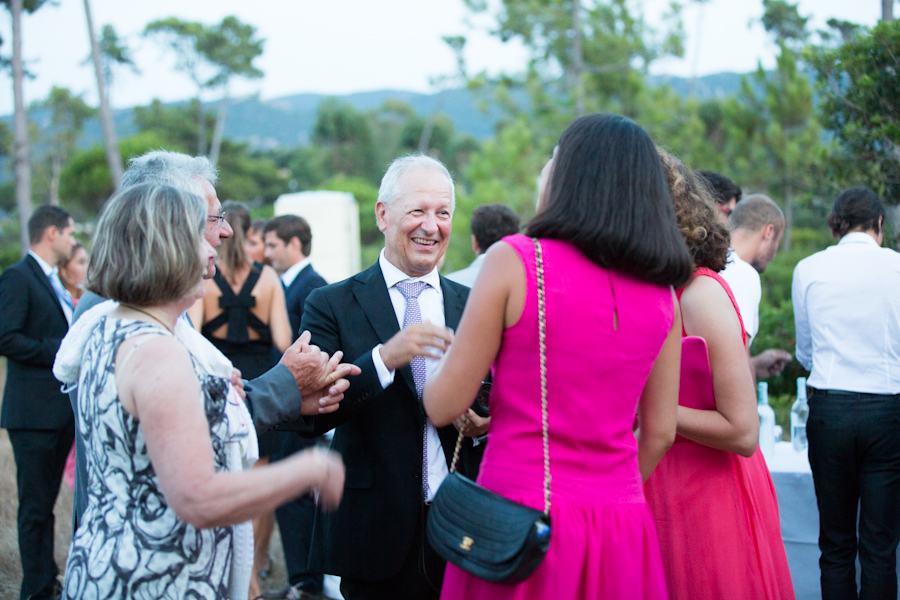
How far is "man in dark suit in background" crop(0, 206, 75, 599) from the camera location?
154 inches

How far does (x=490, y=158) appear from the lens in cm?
1538

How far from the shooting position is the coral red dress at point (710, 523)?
6.46 ft

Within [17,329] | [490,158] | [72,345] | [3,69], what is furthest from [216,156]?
[72,345]

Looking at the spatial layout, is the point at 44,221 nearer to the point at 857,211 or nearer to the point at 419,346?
the point at 419,346

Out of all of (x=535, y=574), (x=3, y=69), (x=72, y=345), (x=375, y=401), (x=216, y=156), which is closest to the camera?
(x=535, y=574)

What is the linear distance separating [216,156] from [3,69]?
26223 mm

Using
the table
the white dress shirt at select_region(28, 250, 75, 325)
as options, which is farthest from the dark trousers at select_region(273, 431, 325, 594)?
the table

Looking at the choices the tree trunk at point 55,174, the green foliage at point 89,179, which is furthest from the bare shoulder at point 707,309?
the tree trunk at point 55,174

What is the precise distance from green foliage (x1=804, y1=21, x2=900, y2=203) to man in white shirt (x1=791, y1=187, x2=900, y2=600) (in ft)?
7.29

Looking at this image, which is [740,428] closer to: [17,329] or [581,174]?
[581,174]

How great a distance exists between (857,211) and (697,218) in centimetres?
173

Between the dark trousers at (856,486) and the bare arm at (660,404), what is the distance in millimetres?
1843

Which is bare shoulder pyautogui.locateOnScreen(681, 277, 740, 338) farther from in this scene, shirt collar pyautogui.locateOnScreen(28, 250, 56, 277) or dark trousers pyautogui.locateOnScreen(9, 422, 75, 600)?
shirt collar pyautogui.locateOnScreen(28, 250, 56, 277)

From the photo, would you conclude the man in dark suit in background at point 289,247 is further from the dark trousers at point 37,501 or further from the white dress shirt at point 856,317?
the white dress shirt at point 856,317
